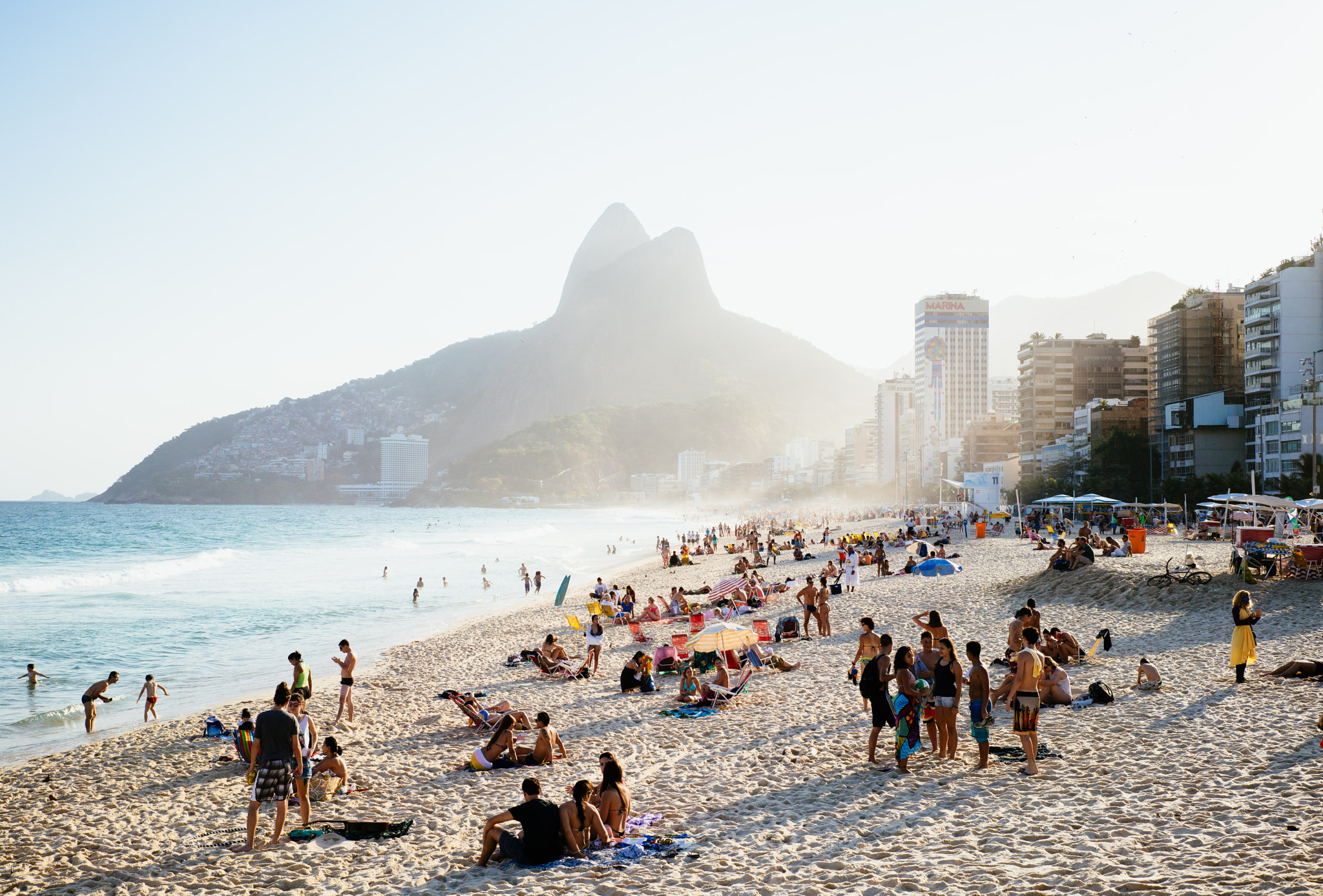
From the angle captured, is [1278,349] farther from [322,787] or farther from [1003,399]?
[1003,399]

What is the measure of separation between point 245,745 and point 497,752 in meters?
2.95

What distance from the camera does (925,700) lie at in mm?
7652

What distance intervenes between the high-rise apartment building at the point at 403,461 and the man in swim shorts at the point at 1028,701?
179 metres

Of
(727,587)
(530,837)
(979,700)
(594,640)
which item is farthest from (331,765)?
(727,587)

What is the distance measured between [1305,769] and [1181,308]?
86.6 metres

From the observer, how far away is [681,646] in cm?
1367

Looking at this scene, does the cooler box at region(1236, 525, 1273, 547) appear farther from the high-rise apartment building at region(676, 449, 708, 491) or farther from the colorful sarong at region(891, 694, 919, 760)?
the high-rise apartment building at region(676, 449, 708, 491)

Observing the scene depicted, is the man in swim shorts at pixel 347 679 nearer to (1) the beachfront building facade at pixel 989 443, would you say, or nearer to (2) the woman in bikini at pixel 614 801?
(2) the woman in bikini at pixel 614 801

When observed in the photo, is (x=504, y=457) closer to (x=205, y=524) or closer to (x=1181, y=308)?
(x=205, y=524)

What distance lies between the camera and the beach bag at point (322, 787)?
7766 millimetres

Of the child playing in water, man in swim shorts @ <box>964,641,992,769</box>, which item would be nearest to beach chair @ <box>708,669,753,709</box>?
man in swim shorts @ <box>964,641,992,769</box>

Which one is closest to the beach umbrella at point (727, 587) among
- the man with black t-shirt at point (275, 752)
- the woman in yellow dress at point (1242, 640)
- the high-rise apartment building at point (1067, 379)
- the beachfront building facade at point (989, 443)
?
the woman in yellow dress at point (1242, 640)

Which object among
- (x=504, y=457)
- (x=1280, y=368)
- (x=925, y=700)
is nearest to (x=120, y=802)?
(x=925, y=700)

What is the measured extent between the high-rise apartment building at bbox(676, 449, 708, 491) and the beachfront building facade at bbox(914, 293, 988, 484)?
46908mm
